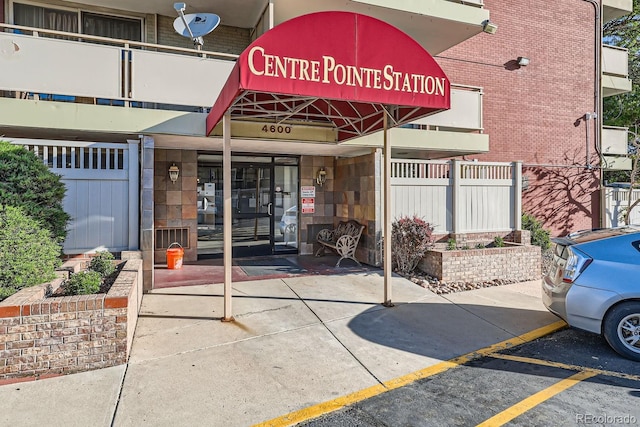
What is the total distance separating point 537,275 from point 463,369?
5632mm

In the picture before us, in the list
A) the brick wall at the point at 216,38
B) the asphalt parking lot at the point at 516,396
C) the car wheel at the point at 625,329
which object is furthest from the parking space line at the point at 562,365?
the brick wall at the point at 216,38

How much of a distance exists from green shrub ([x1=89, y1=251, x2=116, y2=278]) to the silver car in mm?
5944

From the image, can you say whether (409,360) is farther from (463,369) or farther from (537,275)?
(537,275)

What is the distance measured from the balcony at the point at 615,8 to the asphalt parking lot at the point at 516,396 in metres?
16.4

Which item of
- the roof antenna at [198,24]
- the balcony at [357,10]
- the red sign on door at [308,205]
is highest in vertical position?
the balcony at [357,10]

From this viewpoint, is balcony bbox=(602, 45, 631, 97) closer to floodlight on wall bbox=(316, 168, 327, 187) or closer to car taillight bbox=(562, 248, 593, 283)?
floodlight on wall bbox=(316, 168, 327, 187)

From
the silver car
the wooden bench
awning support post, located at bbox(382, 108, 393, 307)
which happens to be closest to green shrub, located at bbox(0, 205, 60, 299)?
awning support post, located at bbox(382, 108, 393, 307)

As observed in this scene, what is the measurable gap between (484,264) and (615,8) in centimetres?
1429

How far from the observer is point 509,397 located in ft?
11.6

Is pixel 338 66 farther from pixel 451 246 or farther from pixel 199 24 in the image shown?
pixel 451 246

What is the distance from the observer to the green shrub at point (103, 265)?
5422 millimetres

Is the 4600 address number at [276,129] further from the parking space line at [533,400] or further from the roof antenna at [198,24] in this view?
the parking space line at [533,400]

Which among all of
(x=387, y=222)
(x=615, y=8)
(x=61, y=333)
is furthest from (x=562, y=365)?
(x=615, y=8)

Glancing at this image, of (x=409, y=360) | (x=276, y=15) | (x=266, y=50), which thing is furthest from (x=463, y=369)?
(x=276, y=15)
